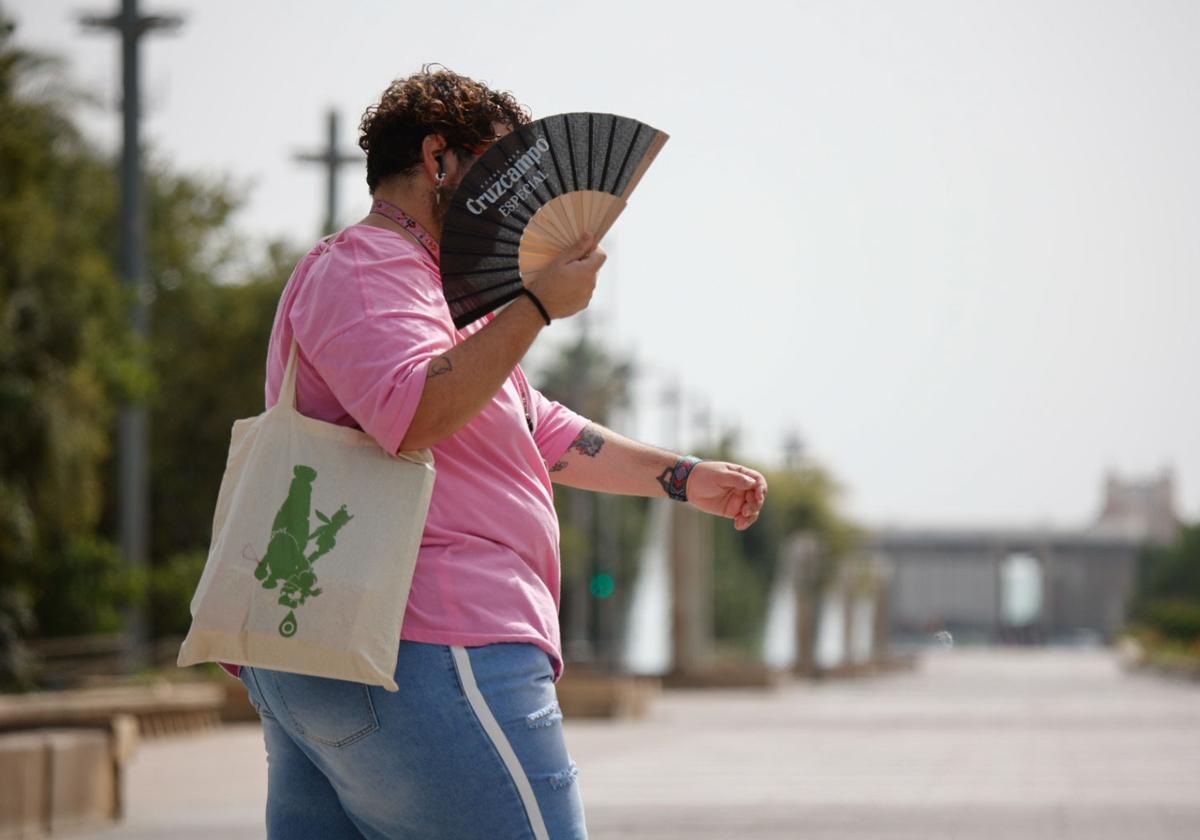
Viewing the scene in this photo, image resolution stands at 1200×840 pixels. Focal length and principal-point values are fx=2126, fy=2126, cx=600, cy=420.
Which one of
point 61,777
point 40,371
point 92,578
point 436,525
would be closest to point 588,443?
point 436,525

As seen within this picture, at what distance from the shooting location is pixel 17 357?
1795cm

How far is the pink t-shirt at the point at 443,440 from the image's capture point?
2709 mm

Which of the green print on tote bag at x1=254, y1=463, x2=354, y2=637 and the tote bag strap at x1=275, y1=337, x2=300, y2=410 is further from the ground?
the tote bag strap at x1=275, y1=337, x2=300, y2=410

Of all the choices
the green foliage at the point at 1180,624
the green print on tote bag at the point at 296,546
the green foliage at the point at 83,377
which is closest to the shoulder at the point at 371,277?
the green print on tote bag at the point at 296,546

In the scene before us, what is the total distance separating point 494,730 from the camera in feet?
8.77

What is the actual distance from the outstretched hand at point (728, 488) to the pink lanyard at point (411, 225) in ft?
1.92

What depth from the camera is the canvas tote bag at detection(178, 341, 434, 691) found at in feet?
8.74

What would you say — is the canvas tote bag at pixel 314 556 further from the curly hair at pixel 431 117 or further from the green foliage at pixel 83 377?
the green foliage at pixel 83 377

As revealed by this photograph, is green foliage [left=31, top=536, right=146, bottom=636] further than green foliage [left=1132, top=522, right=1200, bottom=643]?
No

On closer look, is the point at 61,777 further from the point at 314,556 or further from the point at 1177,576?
the point at 1177,576

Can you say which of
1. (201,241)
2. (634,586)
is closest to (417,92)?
(201,241)

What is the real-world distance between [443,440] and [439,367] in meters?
0.10

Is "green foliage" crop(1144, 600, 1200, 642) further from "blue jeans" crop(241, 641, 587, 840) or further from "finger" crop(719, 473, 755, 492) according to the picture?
"blue jeans" crop(241, 641, 587, 840)

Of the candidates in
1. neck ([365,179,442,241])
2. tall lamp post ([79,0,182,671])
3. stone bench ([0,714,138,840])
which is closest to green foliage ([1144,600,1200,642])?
tall lamp post ([79,0,182,671])
